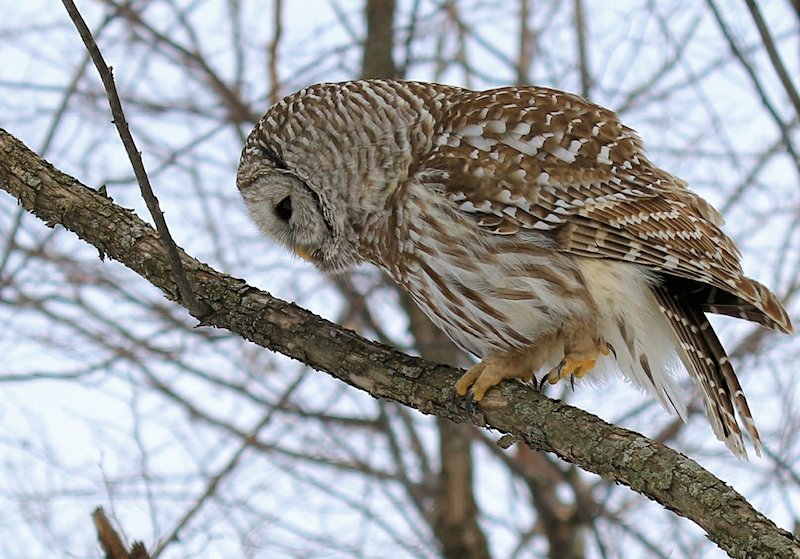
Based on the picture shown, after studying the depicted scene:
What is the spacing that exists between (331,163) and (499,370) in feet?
3.07

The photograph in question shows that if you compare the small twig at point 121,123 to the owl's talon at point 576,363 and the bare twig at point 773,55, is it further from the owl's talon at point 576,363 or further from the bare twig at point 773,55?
the bare twig at point 773,55

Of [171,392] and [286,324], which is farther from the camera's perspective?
[171,392]

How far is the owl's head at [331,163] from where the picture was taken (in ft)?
12.2

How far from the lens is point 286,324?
11.6 ft

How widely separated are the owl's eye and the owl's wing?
1.87 ft

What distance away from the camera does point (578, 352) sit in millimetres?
3604

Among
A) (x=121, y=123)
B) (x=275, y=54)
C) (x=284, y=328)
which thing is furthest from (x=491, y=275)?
(x=275, y=54)

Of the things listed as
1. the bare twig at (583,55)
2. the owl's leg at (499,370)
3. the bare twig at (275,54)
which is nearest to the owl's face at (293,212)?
the owl's leg at (499,370)

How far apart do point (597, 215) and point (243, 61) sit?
471 cm

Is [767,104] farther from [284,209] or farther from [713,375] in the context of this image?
[284,209]

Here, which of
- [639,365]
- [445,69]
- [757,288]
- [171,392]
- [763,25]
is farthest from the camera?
[445,69]

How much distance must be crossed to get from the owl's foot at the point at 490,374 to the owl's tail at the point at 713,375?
19.6 inches

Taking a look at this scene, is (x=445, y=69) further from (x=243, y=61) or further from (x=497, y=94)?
(x=497, y=94)

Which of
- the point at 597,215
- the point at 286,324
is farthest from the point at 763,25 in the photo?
the point at 286,324
